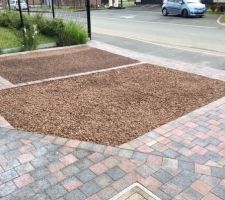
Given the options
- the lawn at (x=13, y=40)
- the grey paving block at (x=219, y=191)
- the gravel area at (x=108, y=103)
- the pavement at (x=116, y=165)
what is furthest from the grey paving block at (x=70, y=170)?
the lawn at (x=13, y=40)

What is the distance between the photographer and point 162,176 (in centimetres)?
366

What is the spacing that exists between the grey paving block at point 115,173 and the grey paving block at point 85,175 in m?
0.19

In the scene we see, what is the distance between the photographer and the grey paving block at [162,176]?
3.61 m

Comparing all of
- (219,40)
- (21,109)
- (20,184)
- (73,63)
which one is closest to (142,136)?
(20,184)

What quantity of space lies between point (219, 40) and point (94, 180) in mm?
11622

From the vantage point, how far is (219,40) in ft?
44.7

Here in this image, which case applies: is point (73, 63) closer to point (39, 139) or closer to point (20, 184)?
point (39, 139)

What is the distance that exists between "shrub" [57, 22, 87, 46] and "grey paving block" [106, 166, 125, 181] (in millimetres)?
8737

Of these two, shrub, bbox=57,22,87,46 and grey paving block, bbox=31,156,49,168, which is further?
shrub, bbox=57,22,87,46

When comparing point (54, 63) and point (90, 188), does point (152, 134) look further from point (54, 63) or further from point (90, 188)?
point (54, 63)

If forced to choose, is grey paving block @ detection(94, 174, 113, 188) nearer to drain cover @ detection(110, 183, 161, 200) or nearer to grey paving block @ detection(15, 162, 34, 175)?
drain cover @ detection(110, 183, 161, 200)

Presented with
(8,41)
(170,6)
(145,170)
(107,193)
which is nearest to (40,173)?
(107,193)

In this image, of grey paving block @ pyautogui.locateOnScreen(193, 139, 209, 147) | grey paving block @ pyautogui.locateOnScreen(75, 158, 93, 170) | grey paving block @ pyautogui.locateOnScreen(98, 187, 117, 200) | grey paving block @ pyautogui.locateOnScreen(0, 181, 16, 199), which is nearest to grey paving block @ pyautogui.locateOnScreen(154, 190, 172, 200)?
grey paving block @ pyautogui.locateOnScreen(98, 187, 117, 200)

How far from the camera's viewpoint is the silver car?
78.7 ft
